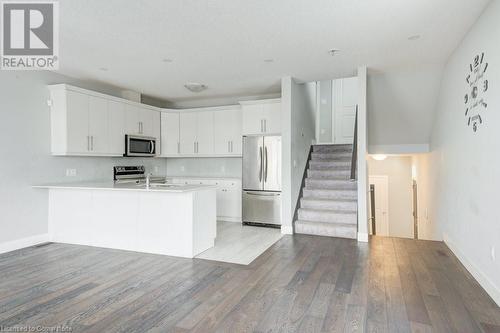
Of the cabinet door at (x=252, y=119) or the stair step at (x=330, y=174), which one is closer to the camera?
the cabinet door at (x=252, y=119)

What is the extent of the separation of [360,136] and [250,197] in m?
2.25

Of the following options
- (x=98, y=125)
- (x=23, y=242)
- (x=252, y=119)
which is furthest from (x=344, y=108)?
(x=23, y=242)

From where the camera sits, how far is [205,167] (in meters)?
6.78

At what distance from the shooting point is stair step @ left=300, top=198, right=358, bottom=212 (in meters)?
5.06

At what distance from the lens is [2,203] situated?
154 inches

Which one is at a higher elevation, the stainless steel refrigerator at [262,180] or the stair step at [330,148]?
the stair step at [330,148]

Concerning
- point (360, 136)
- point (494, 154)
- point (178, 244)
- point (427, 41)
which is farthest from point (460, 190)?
point (178, 244)

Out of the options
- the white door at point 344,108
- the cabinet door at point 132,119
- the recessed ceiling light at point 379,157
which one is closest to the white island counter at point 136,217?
the cabinet door at point 132,119

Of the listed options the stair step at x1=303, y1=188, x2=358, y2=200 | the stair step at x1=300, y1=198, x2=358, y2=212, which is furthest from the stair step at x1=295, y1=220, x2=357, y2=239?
the stair step at x1=303, y1=188, x2=358, y2=200

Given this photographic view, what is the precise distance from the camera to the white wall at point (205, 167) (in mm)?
6500

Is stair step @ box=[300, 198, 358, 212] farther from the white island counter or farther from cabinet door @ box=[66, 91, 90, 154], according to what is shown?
cabinet door @ box=[66, 91, 90, 154]

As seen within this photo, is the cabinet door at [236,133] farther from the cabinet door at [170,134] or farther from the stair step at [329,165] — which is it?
the stair step at [329,165]

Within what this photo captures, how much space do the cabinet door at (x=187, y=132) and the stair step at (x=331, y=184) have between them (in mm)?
2540

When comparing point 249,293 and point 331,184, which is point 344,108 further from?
point 249,293
